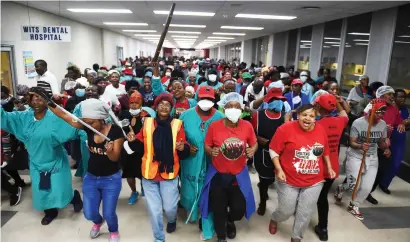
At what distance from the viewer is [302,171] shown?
2836 mm

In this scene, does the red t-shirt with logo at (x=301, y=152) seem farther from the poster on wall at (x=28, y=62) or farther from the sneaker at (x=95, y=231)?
the poster on wall at (x=28, y=62)

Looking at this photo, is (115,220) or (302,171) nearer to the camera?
(302,171)

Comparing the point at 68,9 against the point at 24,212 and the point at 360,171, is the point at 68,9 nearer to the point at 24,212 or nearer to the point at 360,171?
the point at 24,212

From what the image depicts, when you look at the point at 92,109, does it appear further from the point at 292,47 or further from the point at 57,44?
the point at 292,47

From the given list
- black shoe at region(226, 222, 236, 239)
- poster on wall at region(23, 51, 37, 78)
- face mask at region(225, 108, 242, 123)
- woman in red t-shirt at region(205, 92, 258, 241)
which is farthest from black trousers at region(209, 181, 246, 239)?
poster on wall at region(23, 51, 37, 78)

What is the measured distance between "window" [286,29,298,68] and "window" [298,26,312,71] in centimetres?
72

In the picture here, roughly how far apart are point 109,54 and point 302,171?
50.5 ft

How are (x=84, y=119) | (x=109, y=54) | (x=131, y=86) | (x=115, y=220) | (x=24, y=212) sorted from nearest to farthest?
(x=84, y=119) → (x=115, y=220) → (x=24, y=212) → (x=131, y=86) → (x=109, y=54)

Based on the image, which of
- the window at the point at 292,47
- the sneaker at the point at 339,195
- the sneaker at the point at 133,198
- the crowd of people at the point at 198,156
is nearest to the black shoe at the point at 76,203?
the crowd of people at the point at 198,156

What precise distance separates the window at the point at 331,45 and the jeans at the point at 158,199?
8.74 m

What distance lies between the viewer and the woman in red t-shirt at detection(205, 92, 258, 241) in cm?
290

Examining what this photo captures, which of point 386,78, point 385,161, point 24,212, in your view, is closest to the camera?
point 24,212

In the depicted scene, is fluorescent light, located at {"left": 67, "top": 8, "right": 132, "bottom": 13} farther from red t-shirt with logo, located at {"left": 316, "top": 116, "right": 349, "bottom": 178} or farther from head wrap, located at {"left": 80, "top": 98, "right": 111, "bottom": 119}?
red t-shirt with logo, located at {"left": 316, "top": 116, "right": 349, "bottom": 178}

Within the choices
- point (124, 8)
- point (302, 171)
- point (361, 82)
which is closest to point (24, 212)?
point (302, 171)
